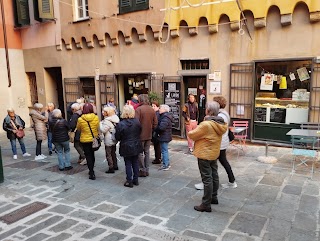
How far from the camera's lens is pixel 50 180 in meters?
6.12

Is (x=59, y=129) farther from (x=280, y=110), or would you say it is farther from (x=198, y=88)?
(x=280, y=110)

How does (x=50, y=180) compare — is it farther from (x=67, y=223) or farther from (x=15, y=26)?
(x=15, y=26)

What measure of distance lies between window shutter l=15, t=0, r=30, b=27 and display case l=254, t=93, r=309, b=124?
10450 millimetres

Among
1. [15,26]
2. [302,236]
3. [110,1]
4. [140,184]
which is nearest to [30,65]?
[15,26]

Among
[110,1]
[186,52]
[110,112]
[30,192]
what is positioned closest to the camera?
[30,192]

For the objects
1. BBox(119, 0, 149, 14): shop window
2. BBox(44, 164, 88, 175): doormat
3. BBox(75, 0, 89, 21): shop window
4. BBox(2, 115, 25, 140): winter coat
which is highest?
BBox(75, 0, 89, 21): shop window

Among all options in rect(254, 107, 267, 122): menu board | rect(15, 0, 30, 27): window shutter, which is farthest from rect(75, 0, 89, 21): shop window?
rect(254, 107, 267, 122): menu board

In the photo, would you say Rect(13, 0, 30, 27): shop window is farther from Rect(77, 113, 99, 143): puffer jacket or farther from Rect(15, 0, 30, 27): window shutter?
Rect(77, 113, 99, 143): puffer jacket

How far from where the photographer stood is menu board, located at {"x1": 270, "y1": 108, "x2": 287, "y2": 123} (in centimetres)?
796

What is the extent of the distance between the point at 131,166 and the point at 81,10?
8235 mm

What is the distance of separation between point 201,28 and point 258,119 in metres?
3.12

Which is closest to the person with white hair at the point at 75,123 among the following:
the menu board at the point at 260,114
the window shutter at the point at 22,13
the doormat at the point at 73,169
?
the doormat at the point at 73,169

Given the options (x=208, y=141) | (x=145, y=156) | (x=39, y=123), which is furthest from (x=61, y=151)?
(x=208, y=141)

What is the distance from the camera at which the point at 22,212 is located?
4676 mm
